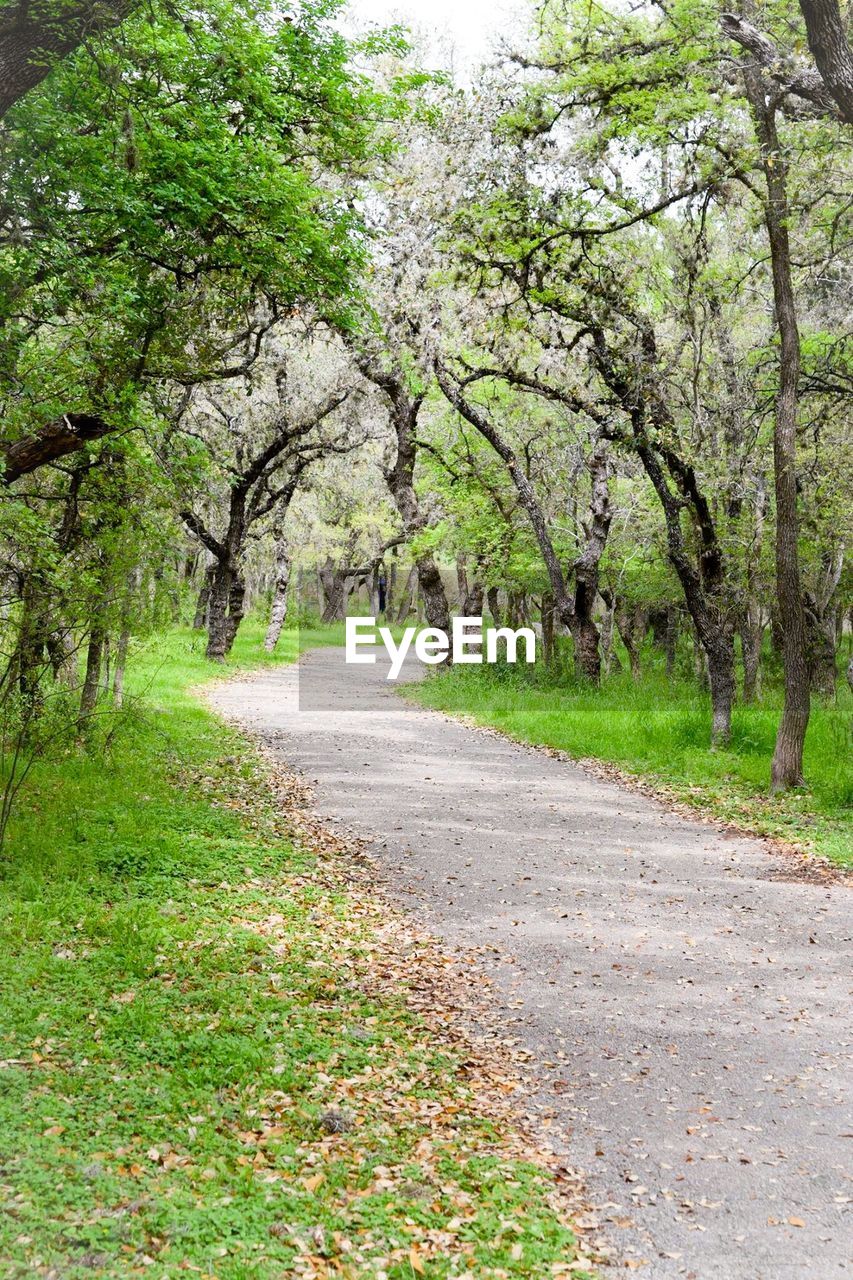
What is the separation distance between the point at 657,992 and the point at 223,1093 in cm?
280

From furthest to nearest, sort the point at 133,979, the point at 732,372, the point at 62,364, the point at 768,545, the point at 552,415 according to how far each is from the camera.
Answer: the point at 552,415
the point at 768,545
the point at 732,372
the point at 62,364
the point at 133,979

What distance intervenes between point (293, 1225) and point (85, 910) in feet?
11.5

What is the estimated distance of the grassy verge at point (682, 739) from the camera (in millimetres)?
10710

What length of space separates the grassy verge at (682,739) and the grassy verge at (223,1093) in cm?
505

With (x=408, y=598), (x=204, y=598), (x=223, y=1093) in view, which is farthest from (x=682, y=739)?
(x=408, y=598)

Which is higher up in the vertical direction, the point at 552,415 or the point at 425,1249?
the point at 552,415

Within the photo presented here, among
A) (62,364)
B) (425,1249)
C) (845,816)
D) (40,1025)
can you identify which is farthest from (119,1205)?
(845,816)

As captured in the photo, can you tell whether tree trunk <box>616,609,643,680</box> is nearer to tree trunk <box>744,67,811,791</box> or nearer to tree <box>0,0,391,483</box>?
tree trunk <box>744,67,811,791</box>

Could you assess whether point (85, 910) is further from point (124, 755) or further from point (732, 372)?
point (732, 372)

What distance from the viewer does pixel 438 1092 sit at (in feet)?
16.3

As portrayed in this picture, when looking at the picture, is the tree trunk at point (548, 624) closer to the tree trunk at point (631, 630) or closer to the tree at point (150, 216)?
the tree trunk at point (631, 630)

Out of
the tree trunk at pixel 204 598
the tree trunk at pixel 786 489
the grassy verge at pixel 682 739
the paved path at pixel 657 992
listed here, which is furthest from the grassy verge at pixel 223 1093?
the tree trunk at pixel 204 598

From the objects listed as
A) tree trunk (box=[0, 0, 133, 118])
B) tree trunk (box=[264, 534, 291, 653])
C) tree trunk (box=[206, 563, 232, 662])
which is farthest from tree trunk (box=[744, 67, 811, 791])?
tree trunk (box=[264, 534, 291, 653])

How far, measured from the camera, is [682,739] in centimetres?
1448
